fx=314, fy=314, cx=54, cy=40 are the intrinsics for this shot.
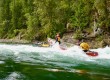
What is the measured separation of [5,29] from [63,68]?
72061 mm

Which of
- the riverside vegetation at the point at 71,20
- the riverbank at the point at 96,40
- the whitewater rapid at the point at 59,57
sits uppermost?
the riverside vegetation at the point at 71,20

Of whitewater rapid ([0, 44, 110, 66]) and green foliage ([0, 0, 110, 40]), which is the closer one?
whitewater rapid ([0, 44, 110, 66])

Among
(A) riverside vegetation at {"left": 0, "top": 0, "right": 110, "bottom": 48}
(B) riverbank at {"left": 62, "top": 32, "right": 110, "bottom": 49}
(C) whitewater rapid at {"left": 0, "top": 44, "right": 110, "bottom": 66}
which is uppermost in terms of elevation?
(A) riverside vegetation at {"left": 0, "top": 0, "right": 110, "bottom": 48}

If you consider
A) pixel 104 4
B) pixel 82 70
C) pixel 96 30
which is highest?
pixel 104 4

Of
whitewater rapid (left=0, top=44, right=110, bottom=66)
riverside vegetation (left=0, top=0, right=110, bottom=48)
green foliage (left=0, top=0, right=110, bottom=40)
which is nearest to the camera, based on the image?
whitewater rapid (left=0, top=44, right=110, bottom=66)

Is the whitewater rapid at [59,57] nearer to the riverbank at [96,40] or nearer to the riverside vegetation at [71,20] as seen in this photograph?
the riverbank at [96,40]

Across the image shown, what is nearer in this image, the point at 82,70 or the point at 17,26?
the point at 82,70

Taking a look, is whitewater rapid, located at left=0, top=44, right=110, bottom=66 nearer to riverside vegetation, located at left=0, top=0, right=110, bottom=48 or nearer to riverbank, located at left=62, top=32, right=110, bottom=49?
riverbank, located at left=62, top=32, right=110, bottom=49

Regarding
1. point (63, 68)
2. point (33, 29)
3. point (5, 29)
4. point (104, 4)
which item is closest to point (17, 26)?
point (5, 29)

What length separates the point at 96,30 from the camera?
46.8m

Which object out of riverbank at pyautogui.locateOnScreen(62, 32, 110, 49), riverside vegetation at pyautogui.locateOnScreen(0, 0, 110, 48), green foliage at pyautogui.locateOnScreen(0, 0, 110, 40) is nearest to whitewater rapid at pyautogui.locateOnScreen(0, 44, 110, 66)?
riverbank at pyautogui.locateOnScreen(62, 32, 110, 49)

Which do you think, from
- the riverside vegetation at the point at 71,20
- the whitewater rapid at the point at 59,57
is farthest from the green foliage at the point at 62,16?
the whitewater rapid at the point at 59,57

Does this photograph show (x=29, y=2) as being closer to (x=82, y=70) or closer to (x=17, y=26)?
(x=17, y=26)

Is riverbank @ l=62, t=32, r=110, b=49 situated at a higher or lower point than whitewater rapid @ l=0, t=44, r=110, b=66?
higher
